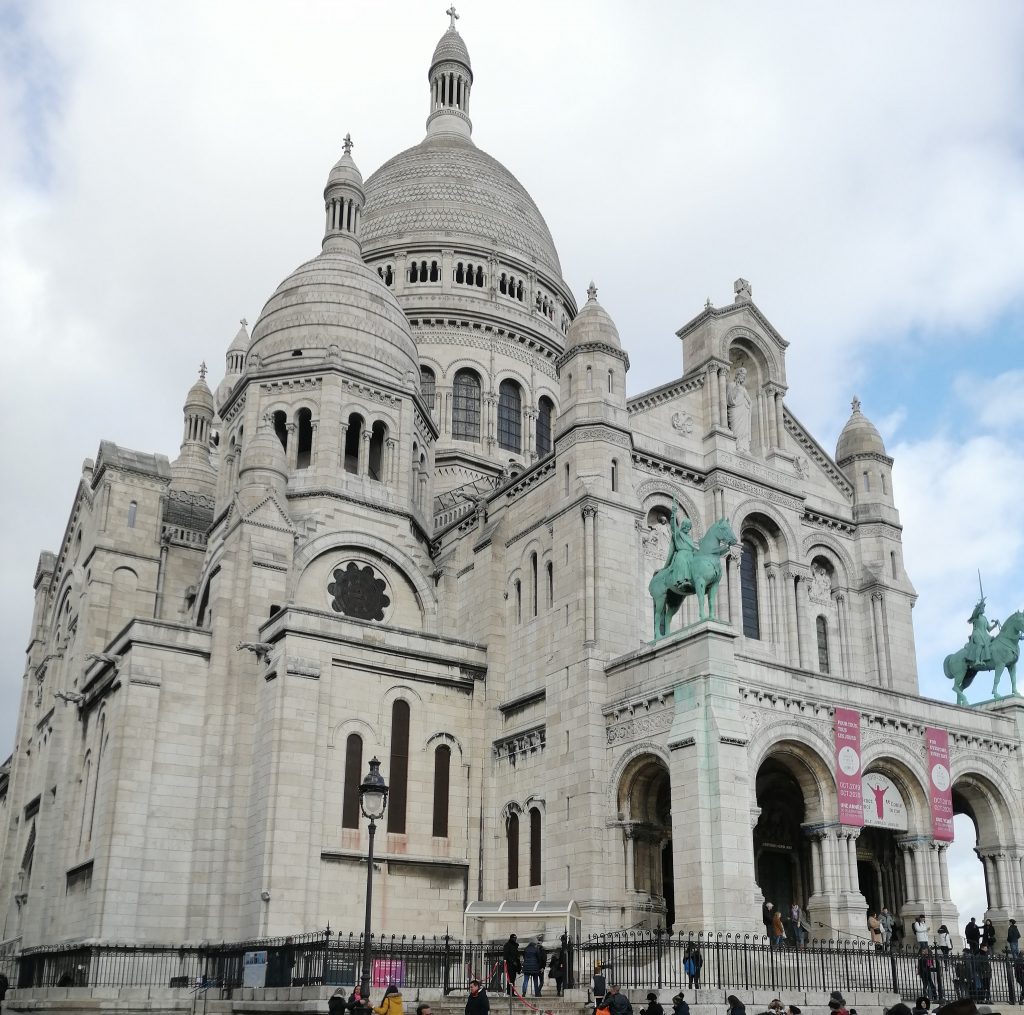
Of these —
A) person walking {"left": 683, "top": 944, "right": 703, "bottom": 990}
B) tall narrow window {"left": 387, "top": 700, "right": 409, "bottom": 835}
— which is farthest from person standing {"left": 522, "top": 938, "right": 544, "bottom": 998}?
tall narrow window {"left": 387, "top": 700, "right": 409, "bottom": 835}

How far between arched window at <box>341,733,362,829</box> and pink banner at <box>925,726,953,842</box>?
1735cm

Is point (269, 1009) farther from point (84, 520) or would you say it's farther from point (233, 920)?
point (84, 520)

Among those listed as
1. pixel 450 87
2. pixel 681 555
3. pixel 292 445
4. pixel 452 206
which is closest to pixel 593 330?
pixel 681 555

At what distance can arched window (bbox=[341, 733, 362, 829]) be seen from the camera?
119 ft

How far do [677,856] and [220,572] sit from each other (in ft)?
59.6

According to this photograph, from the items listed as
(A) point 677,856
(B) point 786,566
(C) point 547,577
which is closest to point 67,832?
(C) point 547,577

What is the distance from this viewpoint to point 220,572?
39.8 metres

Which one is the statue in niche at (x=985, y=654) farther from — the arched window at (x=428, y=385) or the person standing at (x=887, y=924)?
the arched window at (x=428, y=385)

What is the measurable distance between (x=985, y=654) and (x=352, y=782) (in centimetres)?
2163

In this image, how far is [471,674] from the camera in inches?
1594

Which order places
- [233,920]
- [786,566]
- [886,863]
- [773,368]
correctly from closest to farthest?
[233,920], [886,863], [786,566], [773,368]

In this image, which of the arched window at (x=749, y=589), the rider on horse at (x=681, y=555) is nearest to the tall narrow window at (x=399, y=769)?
the rider on horse at (x=681, y=555)

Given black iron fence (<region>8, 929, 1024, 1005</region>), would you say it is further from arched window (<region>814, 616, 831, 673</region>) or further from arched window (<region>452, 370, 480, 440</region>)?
arched window (<region>452, 370, 480, 440</region>)

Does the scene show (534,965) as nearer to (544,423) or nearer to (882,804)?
(882,804)
